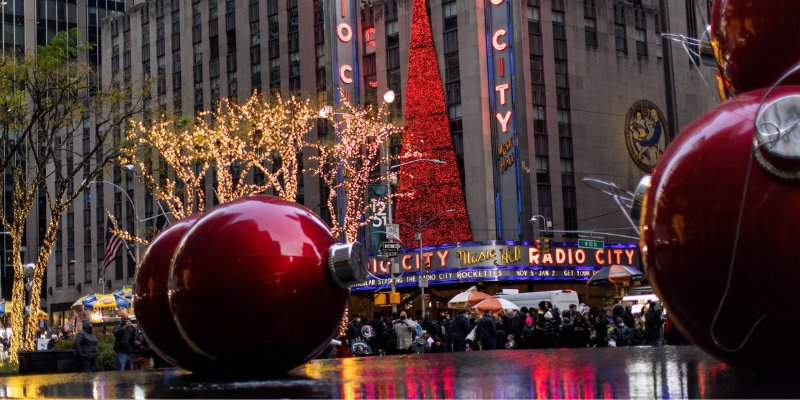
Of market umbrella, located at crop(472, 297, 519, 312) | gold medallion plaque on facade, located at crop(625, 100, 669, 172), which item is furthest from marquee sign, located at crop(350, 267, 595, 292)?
market umbrella, located at crop(472, 297, 519, 312)

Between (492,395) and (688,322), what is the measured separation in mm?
1337

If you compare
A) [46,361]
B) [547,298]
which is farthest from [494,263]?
[46,361]

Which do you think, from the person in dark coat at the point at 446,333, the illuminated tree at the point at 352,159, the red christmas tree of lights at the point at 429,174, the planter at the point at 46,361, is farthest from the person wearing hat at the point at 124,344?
the red christmas tree of lights at the point at 429,174

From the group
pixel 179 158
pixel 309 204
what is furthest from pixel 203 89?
pixel 179 158

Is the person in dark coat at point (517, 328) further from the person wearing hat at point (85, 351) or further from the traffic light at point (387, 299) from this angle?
the person wearing hat at point (85, 351)

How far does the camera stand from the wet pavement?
612cm

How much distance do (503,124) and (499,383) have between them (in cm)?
5849

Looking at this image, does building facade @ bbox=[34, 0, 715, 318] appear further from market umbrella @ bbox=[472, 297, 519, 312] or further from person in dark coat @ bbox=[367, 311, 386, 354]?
person in dark coat @ bbox=[367, 311, 386, 354]

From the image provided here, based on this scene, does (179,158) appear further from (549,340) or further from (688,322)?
(688,322)

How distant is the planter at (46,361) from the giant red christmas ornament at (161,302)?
14907 millimetres

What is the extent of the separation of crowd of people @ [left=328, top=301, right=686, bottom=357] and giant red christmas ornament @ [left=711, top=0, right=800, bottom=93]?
62.2 feet

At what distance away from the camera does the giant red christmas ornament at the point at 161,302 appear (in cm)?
1012

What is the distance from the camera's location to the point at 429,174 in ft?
216

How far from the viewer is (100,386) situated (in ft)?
29.5
